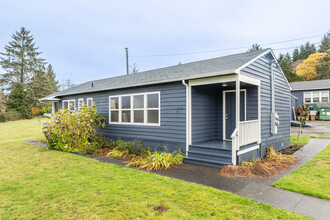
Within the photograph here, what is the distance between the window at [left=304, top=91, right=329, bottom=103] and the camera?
2232cm

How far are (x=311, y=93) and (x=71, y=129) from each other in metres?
26.0

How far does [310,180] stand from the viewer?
4.61 m

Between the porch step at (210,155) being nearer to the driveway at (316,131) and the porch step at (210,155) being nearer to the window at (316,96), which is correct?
the driveway at (316,131)

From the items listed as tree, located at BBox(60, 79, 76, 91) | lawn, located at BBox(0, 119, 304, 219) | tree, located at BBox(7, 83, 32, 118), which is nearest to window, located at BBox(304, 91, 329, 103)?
lawn, located at BBox(0, 119, 304, 219)

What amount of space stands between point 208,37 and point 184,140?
65.1ft

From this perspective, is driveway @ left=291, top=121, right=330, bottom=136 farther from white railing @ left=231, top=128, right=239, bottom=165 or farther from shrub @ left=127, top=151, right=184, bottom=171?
shrub @ left=127, top=151, right=184, bottom=171

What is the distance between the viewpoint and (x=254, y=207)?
330 cm

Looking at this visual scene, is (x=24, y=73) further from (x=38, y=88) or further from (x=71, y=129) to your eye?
(x=71, y=129)

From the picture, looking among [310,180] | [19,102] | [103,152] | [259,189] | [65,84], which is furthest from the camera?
[65,84]

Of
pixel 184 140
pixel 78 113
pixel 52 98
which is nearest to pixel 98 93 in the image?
pixel 78 113

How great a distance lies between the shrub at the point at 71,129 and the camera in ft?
27.2

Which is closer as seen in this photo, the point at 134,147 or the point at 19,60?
the point at 134,147

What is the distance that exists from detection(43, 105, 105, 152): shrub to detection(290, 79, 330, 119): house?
2184 centimetres

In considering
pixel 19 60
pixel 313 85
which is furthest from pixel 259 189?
pixel 19 60
